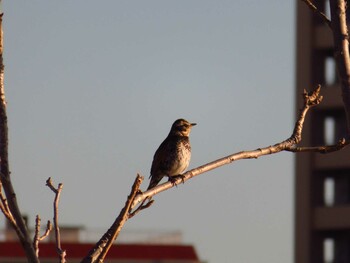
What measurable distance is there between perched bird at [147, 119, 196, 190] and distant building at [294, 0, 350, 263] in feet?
137

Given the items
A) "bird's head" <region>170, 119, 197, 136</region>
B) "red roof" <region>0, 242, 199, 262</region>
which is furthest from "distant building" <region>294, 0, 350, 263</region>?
"bird's head" <region>170, 119, 197, 136</region>

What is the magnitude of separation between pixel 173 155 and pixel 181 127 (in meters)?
0.94

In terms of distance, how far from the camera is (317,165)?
5656 cm

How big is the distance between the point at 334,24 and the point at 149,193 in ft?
3.02

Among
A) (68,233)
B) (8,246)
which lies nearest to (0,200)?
(68,233)

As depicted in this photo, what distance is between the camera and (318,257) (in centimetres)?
5625

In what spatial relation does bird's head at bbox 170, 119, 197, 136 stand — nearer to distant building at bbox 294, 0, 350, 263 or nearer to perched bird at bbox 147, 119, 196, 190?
perched bird at bbox 147, 119, 196, 190

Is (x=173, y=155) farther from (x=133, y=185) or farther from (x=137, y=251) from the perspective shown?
(x=137, y=251)

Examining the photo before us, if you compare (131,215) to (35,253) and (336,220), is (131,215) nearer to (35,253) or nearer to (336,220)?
(35,253)

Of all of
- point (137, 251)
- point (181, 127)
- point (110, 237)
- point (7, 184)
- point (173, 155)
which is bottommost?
point (110, 237)

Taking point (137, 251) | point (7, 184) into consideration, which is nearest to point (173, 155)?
point (7, 184)

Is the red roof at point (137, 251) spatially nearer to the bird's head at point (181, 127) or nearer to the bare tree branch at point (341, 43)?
the bird's head at point (181, 127)

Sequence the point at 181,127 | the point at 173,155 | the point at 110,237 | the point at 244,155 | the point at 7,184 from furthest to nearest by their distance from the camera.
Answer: the point at 181,127, the point at 173,155, the point at 244,155, the point at 110,237, the point at 7,184

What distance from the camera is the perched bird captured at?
12.7 m
